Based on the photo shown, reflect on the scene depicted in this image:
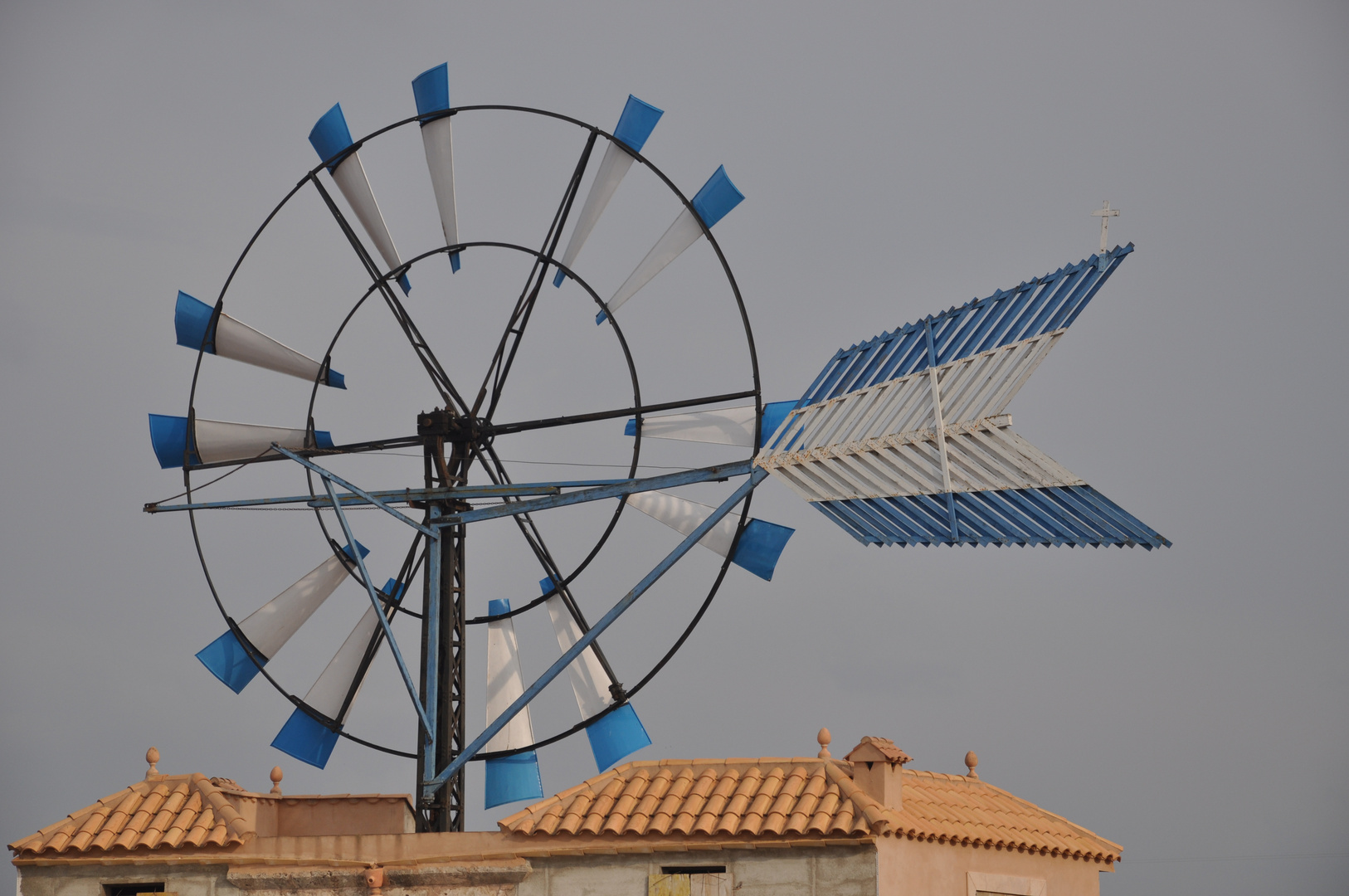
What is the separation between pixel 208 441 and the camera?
24172mm

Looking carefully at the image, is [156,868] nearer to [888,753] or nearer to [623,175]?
[888,753]

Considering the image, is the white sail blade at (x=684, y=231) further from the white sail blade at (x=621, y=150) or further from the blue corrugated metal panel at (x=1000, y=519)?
the blue corrugated metal panel at (x=1000, y=519)

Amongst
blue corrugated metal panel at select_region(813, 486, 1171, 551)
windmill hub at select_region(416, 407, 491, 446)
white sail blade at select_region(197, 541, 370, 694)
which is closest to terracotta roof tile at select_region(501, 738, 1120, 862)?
blue corrugated metal panel at select_region(813, 486, 1171, 551)

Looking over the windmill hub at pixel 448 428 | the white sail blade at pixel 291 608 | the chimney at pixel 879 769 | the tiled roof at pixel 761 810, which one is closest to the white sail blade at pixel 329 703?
the white sail blade at pixel 291 608

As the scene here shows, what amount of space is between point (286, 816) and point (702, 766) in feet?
17.8

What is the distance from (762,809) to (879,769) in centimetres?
143

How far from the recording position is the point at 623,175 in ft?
75.6

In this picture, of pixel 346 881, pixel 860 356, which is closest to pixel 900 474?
pixel 860 356

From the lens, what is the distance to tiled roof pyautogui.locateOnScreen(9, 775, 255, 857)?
71.1ft

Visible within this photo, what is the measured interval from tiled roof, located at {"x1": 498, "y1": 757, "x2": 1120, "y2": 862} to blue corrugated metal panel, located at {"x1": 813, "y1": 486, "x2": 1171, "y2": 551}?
9.79 feet

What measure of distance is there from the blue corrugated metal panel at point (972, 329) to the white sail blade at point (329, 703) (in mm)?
7126

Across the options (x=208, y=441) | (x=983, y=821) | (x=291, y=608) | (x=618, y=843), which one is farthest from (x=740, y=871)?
(x=208, y=441)

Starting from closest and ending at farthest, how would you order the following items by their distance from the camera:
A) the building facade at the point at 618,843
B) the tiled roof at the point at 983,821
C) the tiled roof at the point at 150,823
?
the building facade at the point at 618,843 → the tiled roof at the point at 983,821 → the tiled roof at the point at 150,823

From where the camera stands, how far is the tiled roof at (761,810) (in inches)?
800
